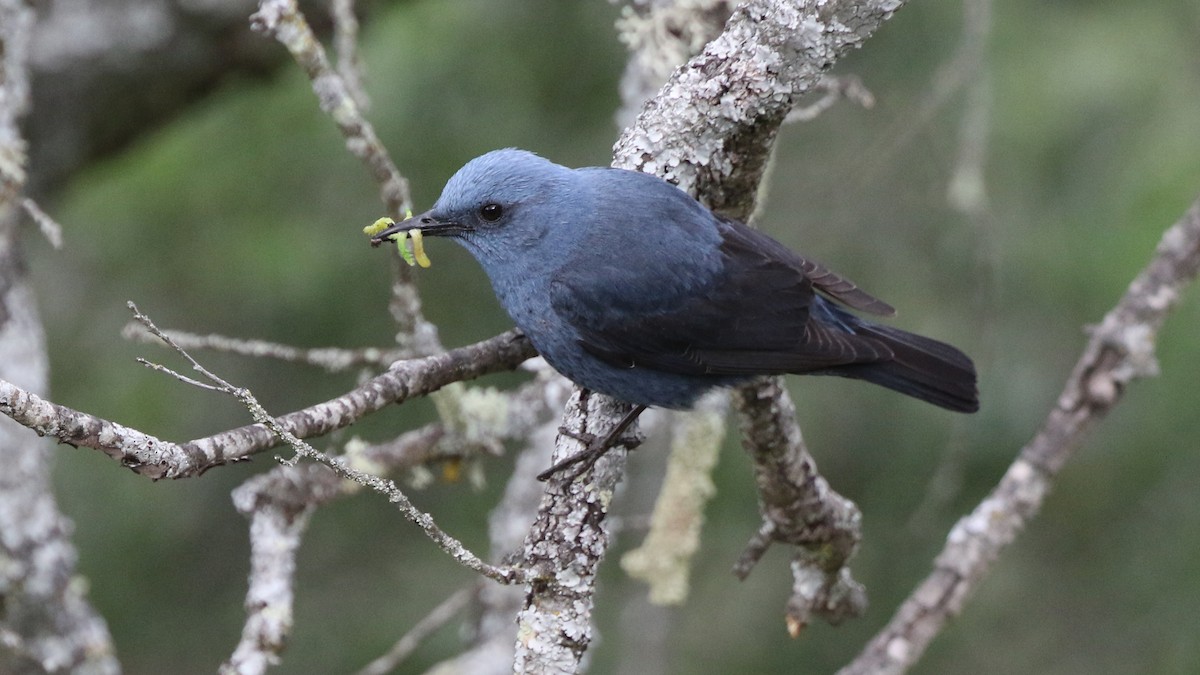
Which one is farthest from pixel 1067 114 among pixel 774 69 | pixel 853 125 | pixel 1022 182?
pixel 774 69

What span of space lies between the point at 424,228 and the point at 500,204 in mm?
220

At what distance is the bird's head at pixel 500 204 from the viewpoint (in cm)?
332

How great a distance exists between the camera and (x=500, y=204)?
336cm

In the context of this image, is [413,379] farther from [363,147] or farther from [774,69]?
[774,69]

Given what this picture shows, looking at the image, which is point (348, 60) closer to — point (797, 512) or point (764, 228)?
point (797, 512)

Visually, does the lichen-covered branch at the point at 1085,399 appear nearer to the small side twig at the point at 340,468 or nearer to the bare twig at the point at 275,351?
the bare twig at the point at 275,351

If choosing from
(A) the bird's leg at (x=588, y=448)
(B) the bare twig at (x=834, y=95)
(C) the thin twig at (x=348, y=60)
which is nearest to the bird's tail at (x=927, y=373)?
(B) the bare twig at (x=834, y=95)

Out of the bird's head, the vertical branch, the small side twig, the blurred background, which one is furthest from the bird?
the blurred background

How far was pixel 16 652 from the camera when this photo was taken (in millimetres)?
3422

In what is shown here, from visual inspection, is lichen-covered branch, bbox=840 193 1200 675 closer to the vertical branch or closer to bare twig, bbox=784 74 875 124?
bare twig, bbox=784 74 875 124

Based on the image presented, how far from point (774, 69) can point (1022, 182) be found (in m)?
2.88

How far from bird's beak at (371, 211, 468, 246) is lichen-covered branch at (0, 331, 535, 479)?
1.37 feet

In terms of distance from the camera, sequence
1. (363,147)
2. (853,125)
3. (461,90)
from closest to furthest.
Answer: (363,147)
(461,90)
(853,125)

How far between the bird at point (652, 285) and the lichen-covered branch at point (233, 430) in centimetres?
37
